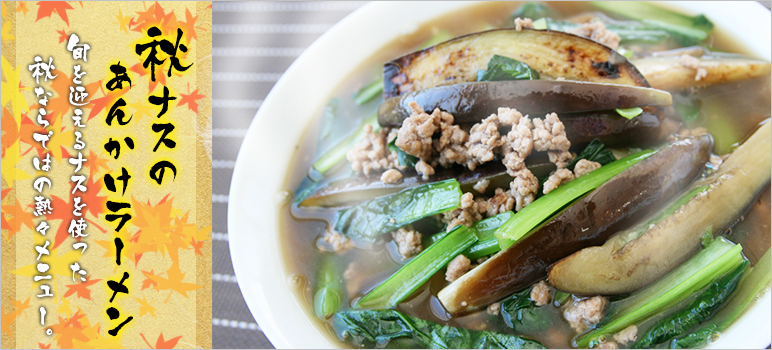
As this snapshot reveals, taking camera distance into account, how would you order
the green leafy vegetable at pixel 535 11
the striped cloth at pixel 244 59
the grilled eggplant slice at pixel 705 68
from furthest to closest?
the striped cloth at pixel 244 59, the green leafy vegetable at pixel 535 11, the grilled eggplant slice at pixel 705 68

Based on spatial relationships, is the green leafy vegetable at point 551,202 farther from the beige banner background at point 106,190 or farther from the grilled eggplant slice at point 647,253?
the beige banner background at point 106,190

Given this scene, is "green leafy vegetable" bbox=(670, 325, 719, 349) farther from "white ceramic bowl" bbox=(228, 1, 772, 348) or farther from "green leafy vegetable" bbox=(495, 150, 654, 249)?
"green leafy vegetable" bbox=(495, 150, 654, 249)

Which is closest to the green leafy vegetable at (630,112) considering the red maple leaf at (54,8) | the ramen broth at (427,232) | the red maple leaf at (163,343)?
the ramen broth at (427,232)

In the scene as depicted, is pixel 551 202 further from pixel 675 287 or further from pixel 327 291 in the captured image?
pixel 327 291

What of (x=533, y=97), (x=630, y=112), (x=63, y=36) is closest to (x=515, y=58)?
(x=533, y=97)

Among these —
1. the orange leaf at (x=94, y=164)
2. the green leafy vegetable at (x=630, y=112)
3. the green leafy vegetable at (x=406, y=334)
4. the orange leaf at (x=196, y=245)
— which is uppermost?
the green leafy vegetable at (x=630, y=112)

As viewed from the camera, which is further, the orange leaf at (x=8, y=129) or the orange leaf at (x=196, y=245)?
the orange leaf at (x=196, y=245)
